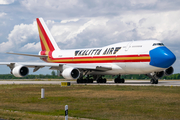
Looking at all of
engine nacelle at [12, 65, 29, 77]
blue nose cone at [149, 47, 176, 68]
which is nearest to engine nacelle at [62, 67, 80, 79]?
engine nacelle at [12, 65, 29, 77]

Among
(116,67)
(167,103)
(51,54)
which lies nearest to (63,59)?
(51,54)

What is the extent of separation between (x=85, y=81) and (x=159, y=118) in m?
30.5

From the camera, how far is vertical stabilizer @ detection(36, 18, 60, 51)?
53.2 meters

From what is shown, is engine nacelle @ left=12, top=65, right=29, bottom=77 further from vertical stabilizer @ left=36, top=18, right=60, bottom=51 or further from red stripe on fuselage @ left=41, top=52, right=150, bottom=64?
vertical stabilizer @ left=36, top=18, right=60, bottom=51

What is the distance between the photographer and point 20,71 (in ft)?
126

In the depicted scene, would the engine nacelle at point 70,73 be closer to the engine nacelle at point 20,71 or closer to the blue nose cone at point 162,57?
the engine nacelle at point 20,71

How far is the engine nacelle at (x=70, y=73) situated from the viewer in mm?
37650

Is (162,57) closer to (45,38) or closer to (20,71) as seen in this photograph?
(20,71)

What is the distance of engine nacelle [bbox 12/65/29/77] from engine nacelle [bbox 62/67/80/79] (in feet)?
18.3

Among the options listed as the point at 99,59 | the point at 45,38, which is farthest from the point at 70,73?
the point at 45,38

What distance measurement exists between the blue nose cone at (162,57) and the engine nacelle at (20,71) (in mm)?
17671

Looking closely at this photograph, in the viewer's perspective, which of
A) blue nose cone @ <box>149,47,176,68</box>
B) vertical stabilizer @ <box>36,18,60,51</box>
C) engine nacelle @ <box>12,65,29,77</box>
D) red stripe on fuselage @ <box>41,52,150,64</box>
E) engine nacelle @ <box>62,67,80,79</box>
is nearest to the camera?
blue nose cone @ <box>149,47,176,68</box>

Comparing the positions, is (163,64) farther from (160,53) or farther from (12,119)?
(12,119)

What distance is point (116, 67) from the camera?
39.2 meters
